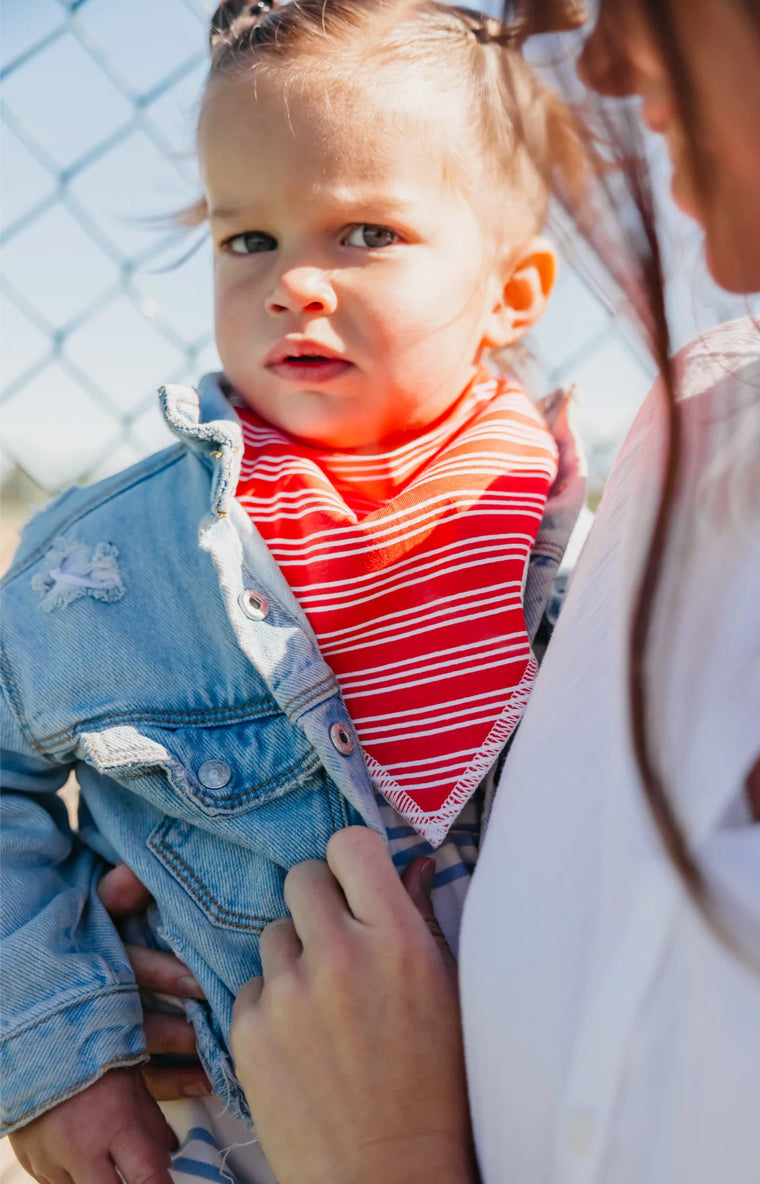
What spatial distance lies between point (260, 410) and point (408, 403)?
14cm

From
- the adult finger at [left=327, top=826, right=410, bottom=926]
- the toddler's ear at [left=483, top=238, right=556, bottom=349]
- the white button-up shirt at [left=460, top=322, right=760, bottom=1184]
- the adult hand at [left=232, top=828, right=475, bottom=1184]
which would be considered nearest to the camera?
the white button-up shirt at [left=460, top=322, right=760, bottom=1184]

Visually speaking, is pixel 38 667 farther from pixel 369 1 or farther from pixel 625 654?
pixel 369 1

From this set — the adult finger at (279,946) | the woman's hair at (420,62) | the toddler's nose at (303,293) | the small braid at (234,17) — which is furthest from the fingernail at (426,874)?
the small braid at (234,17)

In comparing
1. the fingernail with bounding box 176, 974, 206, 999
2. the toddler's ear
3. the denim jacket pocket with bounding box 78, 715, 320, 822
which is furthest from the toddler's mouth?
the fingernail with bounding box 176, 974, 206, 999

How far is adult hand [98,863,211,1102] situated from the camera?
0.80m

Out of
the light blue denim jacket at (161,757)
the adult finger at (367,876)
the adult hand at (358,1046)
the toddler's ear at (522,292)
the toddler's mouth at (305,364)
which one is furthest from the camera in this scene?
the toddler's ear at (522,292)

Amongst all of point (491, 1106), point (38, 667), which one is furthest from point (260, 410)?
point (491, 1106)

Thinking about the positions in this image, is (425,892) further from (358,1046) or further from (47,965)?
(47,965)

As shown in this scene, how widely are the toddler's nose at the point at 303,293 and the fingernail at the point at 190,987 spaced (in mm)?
578

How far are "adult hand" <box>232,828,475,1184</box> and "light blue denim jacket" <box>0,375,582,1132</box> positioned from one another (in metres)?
0.11

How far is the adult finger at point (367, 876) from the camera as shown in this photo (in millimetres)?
643

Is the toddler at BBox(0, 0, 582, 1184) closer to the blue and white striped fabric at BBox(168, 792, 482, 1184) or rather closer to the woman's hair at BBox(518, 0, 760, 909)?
the blue and white striped fabric at BBox(168, 792, 482, 1184)

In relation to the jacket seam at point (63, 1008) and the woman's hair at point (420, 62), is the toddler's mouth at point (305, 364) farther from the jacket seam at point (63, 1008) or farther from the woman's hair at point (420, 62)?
the jacket seam at point (63, 1008)

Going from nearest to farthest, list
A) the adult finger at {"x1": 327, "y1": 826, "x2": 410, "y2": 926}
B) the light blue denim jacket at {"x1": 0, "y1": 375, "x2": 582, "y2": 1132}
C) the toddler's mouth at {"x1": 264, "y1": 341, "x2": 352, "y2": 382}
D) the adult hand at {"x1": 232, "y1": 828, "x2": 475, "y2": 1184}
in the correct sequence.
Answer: the adult hand at {"x1": 232, "y1": 828, "x2": 475, "y2": 1184}
the adult finger at {"x1": 327, "y1": 826, "x2": 410, "y2": 926}
the light blue denim jacket at {"x1": 0, "y1": 375, "x2": 582, "y2": 1132}
the toddler's mouth at {"x1": 264, "y1": 341, "x2": 352, "y2": 382}
